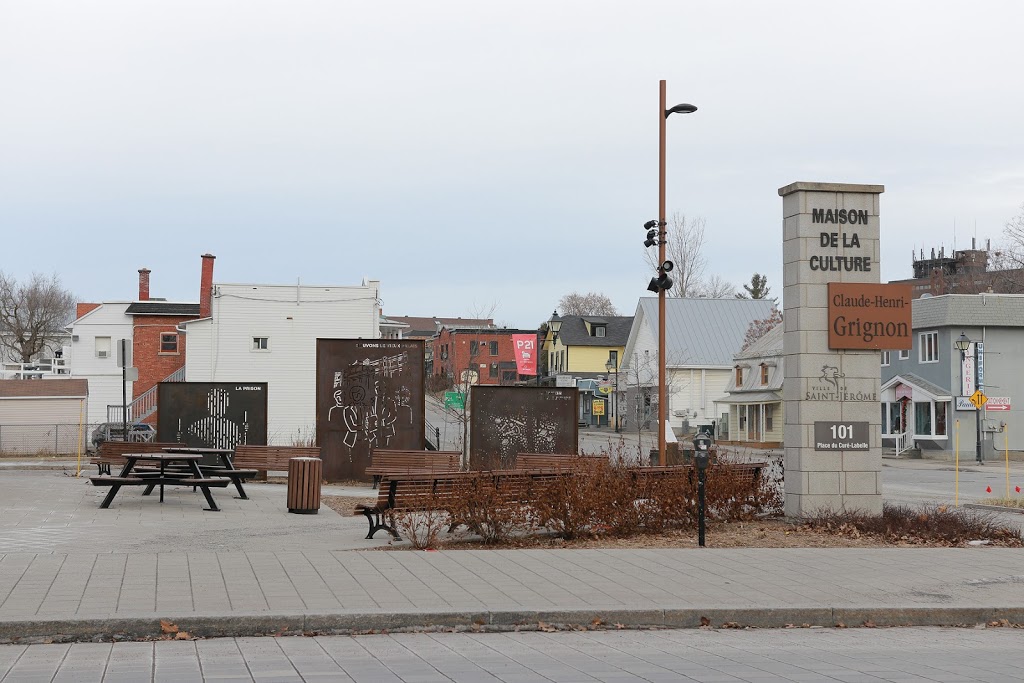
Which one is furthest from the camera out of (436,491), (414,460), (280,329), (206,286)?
(206,286)

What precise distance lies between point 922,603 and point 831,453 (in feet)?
20.4

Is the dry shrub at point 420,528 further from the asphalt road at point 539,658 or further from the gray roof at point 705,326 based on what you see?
the gray roof at point 705,326

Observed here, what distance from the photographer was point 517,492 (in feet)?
46.6

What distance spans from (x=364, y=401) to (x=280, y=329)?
98.7 ft

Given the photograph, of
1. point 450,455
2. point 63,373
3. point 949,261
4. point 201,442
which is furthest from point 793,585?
point 949,261

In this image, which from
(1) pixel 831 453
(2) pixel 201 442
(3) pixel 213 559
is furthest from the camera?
(2) pixel 201 442

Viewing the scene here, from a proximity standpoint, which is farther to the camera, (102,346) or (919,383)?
(102,346)

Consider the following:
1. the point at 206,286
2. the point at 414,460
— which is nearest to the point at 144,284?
the point at 206,286

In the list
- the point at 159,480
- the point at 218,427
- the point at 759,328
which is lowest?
the point at 159,480

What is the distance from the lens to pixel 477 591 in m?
10.1

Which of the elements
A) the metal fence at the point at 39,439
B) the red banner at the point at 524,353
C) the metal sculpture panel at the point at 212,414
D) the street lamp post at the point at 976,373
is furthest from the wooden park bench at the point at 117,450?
the street lamp post at the point at 976,373

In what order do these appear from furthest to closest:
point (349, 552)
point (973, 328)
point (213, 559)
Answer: point (973, 328) < point (349, 552) < point (213, 559)

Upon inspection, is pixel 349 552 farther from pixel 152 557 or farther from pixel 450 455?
pixel 450 455

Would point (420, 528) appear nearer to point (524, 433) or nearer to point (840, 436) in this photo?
point (840, 436)
